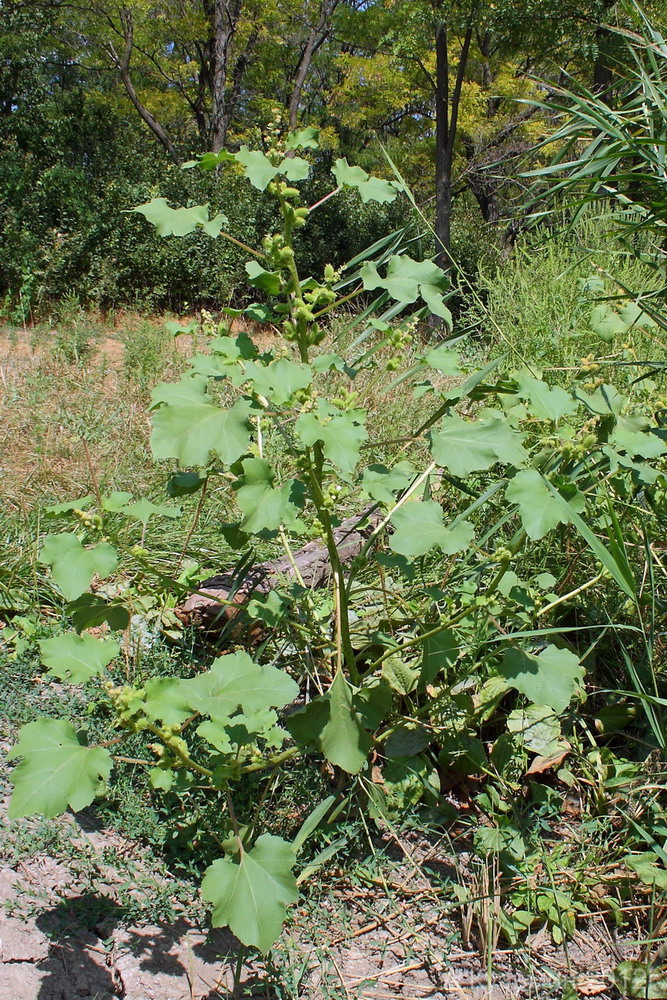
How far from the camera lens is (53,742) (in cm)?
126

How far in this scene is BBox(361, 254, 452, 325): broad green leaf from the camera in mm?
1458

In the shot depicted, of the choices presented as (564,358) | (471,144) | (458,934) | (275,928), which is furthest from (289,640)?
(471,144)

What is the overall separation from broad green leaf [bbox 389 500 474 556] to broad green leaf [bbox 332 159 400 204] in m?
0.63

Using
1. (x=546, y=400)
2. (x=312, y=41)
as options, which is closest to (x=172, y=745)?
(x=546, y=400)

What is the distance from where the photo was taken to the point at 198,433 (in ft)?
4.23

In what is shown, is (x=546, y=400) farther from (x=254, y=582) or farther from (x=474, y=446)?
(x=254, y=582)

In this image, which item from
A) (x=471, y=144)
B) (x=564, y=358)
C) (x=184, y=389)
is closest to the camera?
(x=184, y=389)

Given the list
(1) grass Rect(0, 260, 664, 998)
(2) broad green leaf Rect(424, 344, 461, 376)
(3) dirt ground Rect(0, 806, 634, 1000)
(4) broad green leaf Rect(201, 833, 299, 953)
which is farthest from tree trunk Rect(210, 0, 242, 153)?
(4) broad green leaf Rect(201, 833, 299, 953)

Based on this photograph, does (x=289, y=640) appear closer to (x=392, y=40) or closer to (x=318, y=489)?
(x=318, y=489)

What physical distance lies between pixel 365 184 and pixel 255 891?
1370 millimetres

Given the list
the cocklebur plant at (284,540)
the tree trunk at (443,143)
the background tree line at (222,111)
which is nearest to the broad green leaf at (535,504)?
the cocklebur plant at (284,540)

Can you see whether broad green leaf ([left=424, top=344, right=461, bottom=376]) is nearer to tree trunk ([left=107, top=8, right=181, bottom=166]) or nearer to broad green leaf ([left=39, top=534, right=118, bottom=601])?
broad green leaf ([left=39, top=534, right=118, bottom=601])

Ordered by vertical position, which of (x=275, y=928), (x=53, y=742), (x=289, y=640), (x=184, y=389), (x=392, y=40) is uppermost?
(x=392, y=40)

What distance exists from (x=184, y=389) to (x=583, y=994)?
4.97ft
